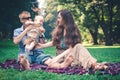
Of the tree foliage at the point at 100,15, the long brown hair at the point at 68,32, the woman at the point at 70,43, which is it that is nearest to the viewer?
the woman at the point at 70,43

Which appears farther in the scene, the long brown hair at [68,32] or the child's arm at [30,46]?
the child's arm at [30,46]

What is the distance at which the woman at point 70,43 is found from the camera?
433 centimetres

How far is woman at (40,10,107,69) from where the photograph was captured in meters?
4.33

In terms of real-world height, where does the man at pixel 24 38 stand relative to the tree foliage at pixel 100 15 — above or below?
below

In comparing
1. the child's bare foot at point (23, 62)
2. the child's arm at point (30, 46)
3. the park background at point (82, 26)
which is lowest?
the child's bare foot at point (23, 62)

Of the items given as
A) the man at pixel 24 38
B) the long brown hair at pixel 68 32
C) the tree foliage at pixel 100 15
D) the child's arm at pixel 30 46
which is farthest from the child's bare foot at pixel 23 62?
the tree foliage at pixel 100 15

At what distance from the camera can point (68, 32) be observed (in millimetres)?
4789

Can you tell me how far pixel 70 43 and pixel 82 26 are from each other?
49.3 ft

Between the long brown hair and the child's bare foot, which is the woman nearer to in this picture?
the long brown hair

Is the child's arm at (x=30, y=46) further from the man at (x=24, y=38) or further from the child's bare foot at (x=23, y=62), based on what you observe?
the child's bare foot at (x=23, y=62)

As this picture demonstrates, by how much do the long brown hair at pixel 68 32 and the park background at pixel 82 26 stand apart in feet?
2.23

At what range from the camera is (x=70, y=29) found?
4785mm

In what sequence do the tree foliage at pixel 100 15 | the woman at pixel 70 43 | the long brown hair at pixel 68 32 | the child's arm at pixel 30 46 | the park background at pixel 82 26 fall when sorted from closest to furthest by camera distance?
1. the park background at pixel 82 26
2. the woman at pixel 70 43
3. the long brown hair at pixel 68 32
4. the child's arm at pixel 30 46
5. the tree foliage at pixel 100 15

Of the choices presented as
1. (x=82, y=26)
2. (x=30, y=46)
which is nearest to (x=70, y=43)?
(x=30, y=46)
